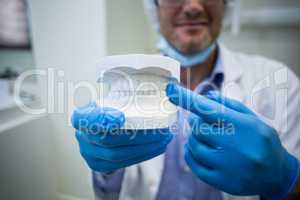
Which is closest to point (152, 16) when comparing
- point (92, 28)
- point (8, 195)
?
point (92, 28)

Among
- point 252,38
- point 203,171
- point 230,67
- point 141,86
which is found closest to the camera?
point 141,86

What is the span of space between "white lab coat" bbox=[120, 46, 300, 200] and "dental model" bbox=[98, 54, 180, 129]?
311 millimetres

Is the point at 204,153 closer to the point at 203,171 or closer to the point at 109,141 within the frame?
→ the point at 203,171

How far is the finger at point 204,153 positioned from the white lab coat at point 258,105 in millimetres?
195

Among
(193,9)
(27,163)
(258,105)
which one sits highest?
(193,9)

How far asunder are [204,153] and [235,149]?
0.17 ft

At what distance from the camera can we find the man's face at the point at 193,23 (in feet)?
1.74

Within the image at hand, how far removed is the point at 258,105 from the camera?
0.54m

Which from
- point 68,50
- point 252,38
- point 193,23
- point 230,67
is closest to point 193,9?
point 193,23

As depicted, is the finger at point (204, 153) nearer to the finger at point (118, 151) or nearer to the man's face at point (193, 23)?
the finger at point (118, 151)


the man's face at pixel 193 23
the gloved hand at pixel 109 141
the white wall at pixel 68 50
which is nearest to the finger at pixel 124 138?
the gloved hand at pixel 109 141

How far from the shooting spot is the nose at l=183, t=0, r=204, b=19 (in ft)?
1.71

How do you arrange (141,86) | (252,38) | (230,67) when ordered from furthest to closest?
1. (252,38)
2. (230,67)
3. (141,86)

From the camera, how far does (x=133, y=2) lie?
0.67 metres
